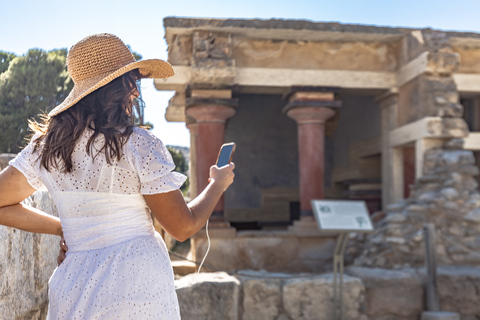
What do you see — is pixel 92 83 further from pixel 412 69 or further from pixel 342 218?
pixel 412 69

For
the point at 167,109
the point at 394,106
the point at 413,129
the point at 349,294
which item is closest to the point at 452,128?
the point at 413,129

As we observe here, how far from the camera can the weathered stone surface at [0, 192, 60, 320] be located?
1626mm

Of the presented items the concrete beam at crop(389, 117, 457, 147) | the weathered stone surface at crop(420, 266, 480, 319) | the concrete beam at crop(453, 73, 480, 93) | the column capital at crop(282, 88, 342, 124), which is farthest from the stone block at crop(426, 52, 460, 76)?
the weathered stone surface at crop(420, 266, 480, 319)

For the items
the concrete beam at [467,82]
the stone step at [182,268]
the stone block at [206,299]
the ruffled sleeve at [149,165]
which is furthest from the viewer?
the concrete beam at [467,82]

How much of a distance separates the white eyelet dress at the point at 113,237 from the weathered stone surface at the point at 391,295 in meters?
3.51

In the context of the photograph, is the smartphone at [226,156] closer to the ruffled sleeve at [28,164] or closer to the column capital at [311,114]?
the ruffled sleeve at [28,164]

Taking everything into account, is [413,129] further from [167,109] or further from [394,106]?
[167,109]

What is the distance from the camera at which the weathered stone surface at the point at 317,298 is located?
421cm

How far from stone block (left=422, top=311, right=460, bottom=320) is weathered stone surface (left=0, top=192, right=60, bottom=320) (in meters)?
3.48

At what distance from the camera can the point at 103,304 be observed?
1.17 metres

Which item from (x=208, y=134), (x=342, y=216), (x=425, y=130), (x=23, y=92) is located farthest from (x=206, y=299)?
(x=425, y=130)

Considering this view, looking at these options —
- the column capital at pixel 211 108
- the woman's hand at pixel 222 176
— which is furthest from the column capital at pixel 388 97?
the woman's hand at pixel 222 176

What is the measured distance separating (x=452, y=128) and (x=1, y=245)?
636cm

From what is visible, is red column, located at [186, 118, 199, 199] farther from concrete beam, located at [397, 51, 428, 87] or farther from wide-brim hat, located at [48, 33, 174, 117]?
wide-brim hat, located at [48, 33, 174, 117]
